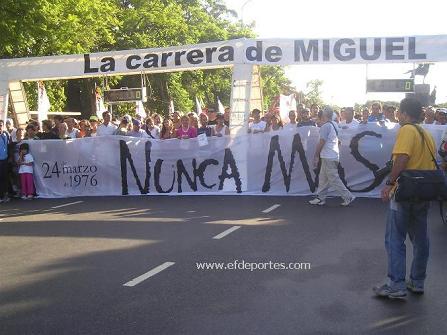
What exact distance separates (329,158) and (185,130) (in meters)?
3.94

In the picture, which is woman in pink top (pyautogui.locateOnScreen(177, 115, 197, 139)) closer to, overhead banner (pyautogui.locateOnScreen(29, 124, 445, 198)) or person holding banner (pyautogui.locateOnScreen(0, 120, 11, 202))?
overhead banner (pyautogui.locateOnScreen(29, 124, 445, 198))

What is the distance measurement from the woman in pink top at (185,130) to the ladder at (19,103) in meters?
5.24

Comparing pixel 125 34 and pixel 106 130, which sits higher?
pixel 125 34

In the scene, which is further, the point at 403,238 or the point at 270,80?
the point at 270,80

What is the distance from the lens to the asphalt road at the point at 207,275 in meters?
4.50

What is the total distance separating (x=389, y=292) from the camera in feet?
16.4

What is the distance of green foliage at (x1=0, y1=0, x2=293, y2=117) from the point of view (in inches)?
822

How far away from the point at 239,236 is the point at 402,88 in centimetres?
685

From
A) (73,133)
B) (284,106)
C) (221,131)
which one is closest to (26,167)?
(73,133)

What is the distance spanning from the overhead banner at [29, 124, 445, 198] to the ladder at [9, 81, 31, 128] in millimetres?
2501

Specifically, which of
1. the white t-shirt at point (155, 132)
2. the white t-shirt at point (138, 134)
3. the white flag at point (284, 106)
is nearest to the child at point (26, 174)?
the white t-shirt at point (138, 134)

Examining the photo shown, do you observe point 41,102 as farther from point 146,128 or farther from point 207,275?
point 207,275

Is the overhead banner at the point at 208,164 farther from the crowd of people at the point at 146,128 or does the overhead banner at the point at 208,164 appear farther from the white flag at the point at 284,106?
the white flag at the point at 284,106

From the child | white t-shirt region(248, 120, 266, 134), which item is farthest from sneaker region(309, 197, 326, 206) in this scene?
the child
